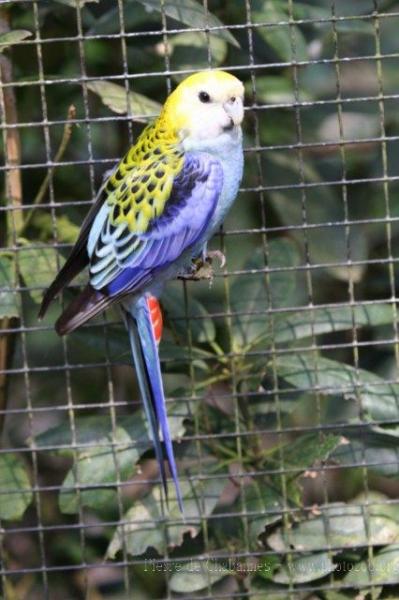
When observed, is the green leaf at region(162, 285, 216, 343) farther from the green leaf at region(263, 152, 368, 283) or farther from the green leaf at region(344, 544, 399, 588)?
the green leaf at region(344, 544, 399, 588)

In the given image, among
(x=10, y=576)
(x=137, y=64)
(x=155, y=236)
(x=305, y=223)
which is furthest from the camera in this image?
(x=10, y=576)

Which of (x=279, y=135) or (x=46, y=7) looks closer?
(x=46, y=7)

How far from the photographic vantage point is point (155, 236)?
2.09 metres

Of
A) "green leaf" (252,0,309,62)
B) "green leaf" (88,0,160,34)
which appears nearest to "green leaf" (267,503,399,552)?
"green leaf" (252,0,309,62)

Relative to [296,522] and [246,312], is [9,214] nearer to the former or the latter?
[246,312]

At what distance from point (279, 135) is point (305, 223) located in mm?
356

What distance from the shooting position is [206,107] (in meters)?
2.10

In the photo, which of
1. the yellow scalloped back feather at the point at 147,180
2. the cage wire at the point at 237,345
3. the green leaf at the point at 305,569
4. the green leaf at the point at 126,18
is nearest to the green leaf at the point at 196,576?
the cage wire at the point at 237,345

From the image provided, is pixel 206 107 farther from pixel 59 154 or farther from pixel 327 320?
pixel 327 320

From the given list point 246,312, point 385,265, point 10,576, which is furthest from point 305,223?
point 10,576

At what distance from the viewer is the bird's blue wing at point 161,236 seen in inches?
81.4

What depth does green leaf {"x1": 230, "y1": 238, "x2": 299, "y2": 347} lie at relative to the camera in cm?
234

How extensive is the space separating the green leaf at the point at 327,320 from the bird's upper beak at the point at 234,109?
429mm

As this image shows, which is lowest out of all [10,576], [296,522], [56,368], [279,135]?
[10,576]
